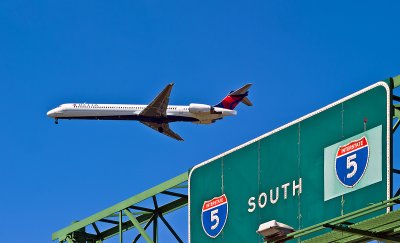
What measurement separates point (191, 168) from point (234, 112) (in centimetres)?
9275

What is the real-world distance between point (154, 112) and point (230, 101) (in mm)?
12816

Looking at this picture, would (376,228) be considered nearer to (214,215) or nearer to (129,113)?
(214,215)

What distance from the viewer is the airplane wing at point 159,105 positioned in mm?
128625

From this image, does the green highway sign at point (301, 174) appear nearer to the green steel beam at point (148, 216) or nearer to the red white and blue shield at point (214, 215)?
the red white and blue shield at point (214, 215)

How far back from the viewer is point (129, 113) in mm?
133250

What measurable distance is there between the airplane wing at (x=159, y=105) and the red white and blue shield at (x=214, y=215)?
287ft

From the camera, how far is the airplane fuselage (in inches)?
5108

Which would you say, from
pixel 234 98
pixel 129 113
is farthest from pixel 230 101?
pixel 129 113

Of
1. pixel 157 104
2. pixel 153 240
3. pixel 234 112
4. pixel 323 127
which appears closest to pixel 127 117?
pixel 157 104

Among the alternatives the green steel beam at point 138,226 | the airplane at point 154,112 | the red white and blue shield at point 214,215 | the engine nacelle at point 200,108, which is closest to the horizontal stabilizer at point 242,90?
the airplane at point 154,112

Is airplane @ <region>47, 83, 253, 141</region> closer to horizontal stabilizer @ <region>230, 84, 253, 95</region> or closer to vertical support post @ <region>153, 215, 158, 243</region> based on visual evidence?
horizontal stabilizer @ <region>230, 84, 253, 95</region>

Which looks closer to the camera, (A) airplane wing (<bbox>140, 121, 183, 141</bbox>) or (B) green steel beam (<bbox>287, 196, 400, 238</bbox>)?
(B) green steel beam (<bbox>287, 196, 400, 238</bbox>)

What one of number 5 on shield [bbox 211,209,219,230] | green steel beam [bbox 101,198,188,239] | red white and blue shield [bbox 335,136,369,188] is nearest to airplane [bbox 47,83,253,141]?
green steel beam [bbox 101,198,188,239]

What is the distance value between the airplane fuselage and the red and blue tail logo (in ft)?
16.6
